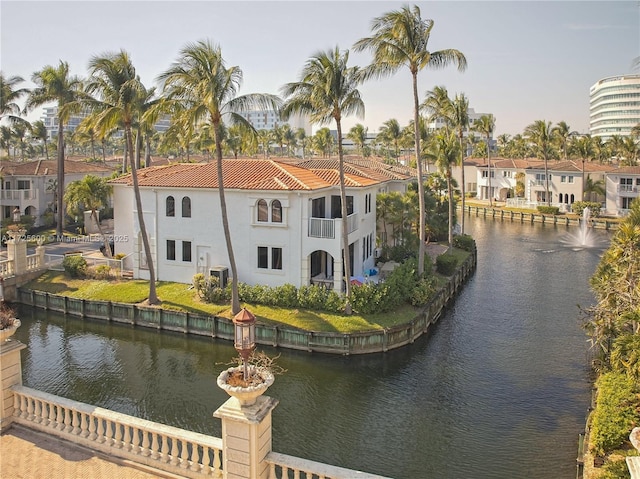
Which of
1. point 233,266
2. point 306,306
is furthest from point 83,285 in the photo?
point 306,306

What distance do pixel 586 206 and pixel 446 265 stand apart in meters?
46.1

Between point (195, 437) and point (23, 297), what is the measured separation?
29.6 meters

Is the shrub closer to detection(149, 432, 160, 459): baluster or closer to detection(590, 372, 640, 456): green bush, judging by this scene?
detection(149, 432, 160, 459): baluster

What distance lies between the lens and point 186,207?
3638cm

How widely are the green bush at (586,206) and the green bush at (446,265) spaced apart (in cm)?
4409

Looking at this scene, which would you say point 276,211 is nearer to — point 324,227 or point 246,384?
point 324,227

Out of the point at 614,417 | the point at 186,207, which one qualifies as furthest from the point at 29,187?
the point at 614,417

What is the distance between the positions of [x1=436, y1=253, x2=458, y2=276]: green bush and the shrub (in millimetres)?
24942

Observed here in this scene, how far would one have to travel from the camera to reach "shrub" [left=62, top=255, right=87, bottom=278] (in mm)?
38031

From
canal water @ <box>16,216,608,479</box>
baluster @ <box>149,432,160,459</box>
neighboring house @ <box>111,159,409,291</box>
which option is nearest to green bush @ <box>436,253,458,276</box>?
canal water @ <box>16,216,608,479</box>

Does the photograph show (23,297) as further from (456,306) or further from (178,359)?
(456,306)

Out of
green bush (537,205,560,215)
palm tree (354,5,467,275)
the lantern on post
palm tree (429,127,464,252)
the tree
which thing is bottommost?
the lantern on post

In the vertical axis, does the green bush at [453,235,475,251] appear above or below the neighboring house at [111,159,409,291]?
below

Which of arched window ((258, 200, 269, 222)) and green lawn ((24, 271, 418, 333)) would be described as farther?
arched window ((258, 200, 269, 222))
